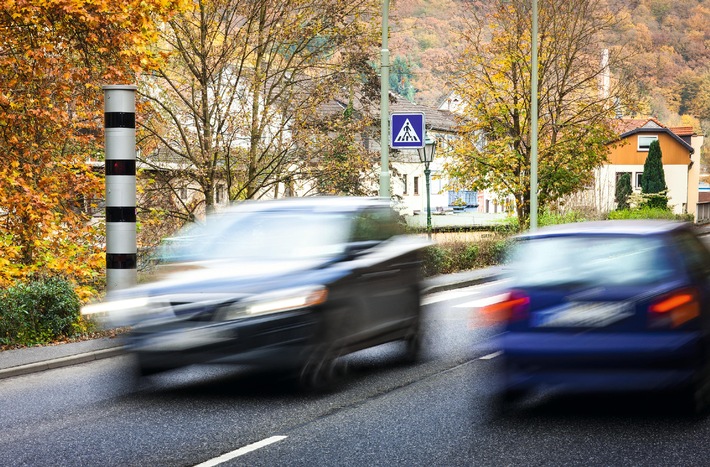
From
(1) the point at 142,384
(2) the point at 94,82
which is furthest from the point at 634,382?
(2) the point at 94,82

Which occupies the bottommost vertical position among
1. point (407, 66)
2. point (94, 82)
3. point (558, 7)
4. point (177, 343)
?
point (177, 343)

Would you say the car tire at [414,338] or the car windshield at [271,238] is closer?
the car windshield at [271,238]

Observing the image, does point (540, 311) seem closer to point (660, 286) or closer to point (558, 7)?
point (660, 286)

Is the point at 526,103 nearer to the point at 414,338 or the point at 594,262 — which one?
the point at 414,338

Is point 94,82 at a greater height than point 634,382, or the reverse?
point 94,82

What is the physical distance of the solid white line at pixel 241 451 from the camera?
229 inches

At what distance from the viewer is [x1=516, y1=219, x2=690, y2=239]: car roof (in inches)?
280

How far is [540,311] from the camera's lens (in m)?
6.94

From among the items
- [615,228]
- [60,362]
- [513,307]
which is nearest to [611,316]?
[513,307]

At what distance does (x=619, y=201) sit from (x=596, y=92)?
27.4 meters

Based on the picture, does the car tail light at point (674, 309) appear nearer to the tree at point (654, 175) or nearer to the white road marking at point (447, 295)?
the white road marking at point (447, 295)

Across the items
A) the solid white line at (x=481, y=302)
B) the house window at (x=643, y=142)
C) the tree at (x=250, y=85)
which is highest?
the house window at (x=643, y=142)

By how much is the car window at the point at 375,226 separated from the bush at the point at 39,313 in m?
4.53

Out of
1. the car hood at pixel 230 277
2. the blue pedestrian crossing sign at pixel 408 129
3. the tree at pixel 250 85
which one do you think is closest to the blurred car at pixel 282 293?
the car hood at pixel 230 277
